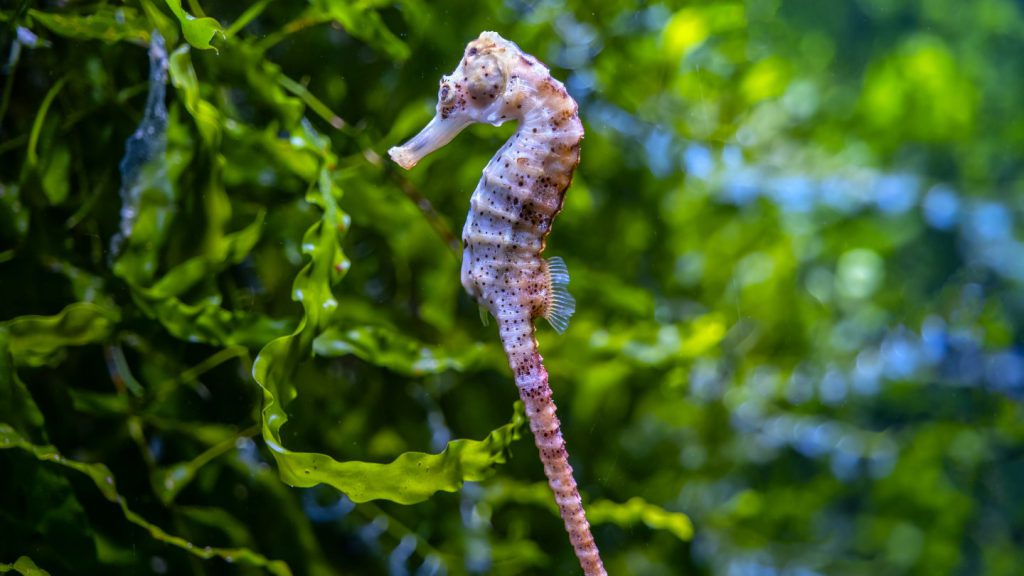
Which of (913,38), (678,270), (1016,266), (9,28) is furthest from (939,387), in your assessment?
(9,28)

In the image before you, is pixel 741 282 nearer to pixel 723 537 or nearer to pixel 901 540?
pixel 723 537

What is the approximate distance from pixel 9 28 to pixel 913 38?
1.96 meters

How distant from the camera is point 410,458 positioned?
1.27 metres

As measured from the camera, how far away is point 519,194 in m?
1.20

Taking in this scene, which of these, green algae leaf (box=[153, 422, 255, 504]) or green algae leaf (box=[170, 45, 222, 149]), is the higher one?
green algae leaf (box=[170, 45, 222, 149])

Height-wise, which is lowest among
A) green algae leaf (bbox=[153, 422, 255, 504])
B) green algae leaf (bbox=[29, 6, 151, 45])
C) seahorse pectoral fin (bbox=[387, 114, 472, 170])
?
green algae leaf (bbox=[153, 422, 255, 504])

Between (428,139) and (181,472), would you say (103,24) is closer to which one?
(428,139)

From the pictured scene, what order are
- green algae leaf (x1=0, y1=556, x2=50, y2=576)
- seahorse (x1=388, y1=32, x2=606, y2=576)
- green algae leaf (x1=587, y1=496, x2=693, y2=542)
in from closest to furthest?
seahorse (x1=388, y1=32, x2=606, y2=576)
green algae leaf (x1=0, y1=556, x2=50, y2=576)
green algae leaf (x1=587, y1=496, x2=693, y2=542)

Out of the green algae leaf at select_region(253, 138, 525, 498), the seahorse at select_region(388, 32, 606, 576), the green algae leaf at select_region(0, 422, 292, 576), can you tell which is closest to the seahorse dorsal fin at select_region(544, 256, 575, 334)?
the seahorse at select_region(388, 32, 606, 576)

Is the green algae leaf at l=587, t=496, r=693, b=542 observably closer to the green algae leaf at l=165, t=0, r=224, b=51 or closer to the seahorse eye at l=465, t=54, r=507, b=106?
the seahorse eye at l=465, t=54, r=507, b=106

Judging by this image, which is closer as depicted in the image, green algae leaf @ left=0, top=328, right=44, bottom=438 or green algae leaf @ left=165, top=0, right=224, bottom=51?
green algae leaf @ left=165, top=0, right=224, bottom=51

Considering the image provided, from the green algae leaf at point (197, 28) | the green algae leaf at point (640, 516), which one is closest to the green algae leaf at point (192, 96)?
the green algae leaf at point (197, 28)

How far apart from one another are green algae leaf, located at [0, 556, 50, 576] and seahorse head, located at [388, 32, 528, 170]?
44.9 inches

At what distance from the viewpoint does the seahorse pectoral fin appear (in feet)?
4.10
